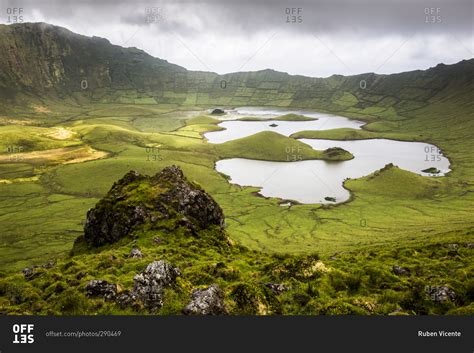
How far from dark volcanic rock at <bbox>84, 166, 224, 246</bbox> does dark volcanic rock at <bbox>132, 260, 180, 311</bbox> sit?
26.0m

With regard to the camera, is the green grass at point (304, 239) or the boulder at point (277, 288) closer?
the green grass at point (304, 239)

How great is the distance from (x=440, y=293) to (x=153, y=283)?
23146 millimetres

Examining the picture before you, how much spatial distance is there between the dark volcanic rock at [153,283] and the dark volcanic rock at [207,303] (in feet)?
9.14

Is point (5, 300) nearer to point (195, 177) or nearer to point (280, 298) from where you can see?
point (280, 298)

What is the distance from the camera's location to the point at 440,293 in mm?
29484

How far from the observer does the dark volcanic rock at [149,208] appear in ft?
185

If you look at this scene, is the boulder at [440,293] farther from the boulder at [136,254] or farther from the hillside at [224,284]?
the boulder at [136,254]

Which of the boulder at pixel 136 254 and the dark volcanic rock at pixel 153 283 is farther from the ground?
the dark volcanic rock at pixel 153 283

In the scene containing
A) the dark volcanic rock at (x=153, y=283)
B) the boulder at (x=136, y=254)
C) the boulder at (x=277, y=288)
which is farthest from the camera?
the boulder at (x=136, y=254)

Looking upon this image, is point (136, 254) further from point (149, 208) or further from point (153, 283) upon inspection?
point (149, 208)

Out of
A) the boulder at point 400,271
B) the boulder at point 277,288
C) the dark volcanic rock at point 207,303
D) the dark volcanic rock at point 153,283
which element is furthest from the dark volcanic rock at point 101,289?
the boulder at point 400,271

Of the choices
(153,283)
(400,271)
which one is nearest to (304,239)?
(400,271)

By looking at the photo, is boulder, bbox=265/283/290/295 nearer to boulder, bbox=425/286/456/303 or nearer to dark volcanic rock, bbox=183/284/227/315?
dark volcanic rock, bbox=183/284/227/315

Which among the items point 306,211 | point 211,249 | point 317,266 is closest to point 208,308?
point 317,266
